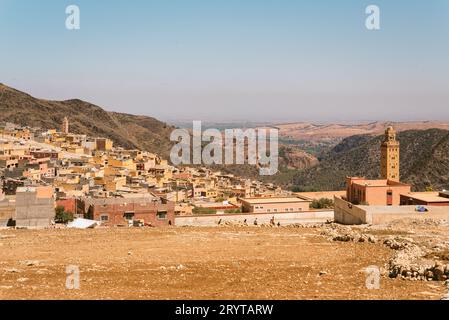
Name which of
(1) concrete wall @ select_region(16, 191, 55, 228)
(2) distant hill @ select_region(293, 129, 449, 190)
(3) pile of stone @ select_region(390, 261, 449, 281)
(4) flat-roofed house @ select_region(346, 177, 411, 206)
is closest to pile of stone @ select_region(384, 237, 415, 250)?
(3) pile of stone @ select_region(390, 261, 449, 281)

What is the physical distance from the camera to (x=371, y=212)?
2631 centimetres

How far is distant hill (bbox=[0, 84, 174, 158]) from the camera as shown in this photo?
97.6 meters

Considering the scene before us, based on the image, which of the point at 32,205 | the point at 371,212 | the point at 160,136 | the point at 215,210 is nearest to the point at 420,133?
the point at 160,136

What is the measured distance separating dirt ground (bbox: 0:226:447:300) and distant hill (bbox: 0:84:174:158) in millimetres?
79287

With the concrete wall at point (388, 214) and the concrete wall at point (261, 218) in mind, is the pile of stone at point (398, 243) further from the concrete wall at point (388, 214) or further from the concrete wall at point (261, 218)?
the concrete wall at point (261, 218)

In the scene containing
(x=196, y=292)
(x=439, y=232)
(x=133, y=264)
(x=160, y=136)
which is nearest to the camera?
(x=196, y=292)

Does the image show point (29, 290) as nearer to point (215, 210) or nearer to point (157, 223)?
point (157, 223)

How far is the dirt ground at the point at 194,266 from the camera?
1030 cm

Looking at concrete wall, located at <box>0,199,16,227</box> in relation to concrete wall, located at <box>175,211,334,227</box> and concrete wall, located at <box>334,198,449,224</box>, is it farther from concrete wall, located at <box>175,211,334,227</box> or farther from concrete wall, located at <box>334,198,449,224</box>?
concrete wall, located at <box>334,198,449,224</box>

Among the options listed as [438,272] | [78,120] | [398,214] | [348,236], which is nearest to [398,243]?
[348,236]

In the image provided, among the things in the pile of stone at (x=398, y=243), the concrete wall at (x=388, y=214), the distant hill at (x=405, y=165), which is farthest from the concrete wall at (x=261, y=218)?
the distant hill at (x=405, y=165)

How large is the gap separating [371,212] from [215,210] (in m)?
14.7

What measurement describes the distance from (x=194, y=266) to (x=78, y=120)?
10005cm
